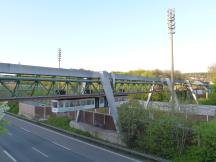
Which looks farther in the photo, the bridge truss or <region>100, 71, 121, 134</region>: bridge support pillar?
<region>100, 71, 121, 134</region>: bridge support pillar

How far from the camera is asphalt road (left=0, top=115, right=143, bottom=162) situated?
21672 mm

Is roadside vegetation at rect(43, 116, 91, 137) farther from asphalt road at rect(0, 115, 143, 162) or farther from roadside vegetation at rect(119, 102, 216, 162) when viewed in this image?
roadside vegetation at rect(119, 102, 216, 162)

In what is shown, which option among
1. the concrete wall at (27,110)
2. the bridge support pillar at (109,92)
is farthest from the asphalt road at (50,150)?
the concrete wall at (27,110)

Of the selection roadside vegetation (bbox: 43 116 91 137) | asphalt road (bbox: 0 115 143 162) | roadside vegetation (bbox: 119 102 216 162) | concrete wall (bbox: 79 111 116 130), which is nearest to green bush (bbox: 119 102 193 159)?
roadside vegetation (bbox: 119 102 216 162)

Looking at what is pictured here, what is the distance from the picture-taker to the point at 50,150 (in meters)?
24.7

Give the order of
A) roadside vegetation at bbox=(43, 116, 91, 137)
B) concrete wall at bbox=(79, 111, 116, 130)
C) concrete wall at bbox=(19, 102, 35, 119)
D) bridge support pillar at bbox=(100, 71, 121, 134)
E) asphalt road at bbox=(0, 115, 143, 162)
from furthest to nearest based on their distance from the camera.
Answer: concrete wall at bbox=(19, 102, 35, 119)
roadside vegetation at bbox=(43, 116, 91, 137)
concrete wall at bbox=(79, 111, 116, 130)
bridge support pillar at bbox=(100, 71, 121, 134)
asphalt road at bbox=(0, 115, 143, 162)

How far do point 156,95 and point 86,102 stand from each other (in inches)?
1135

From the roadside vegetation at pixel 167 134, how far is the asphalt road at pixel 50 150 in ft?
7.19

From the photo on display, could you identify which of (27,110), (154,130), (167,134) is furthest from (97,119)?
(27,110)

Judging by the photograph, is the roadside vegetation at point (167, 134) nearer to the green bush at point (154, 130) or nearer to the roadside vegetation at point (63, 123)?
the green bush at point (154, 130)

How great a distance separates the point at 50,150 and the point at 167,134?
35.6 ft

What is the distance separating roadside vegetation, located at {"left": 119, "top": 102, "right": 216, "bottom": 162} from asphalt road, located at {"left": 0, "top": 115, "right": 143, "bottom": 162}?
2.19 m

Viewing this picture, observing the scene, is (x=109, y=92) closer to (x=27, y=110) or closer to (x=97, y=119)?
(x=97, y=119)

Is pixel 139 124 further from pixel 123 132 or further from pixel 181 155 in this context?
pixel 181 155
